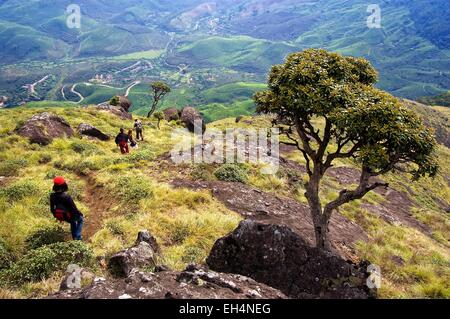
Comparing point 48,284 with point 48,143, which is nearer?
point 48,284

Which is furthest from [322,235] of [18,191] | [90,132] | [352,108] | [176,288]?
[90,132]

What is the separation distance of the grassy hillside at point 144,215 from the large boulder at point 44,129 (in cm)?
116

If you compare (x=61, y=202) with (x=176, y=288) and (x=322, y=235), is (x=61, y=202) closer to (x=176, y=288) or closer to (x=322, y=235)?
(x=176, y=288)

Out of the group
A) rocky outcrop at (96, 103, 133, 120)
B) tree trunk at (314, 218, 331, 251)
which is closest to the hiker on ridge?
tree trunk at (314, 218, 331, 251)

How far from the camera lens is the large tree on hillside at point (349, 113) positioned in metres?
13.0

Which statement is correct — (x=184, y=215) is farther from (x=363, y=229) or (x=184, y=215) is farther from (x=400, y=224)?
(x=400, y=224)

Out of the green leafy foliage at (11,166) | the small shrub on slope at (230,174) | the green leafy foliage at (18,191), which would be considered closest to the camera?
the green leafy foliage at (18,191)

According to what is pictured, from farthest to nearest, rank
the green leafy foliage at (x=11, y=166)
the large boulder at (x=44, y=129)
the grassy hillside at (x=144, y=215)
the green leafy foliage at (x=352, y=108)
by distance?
the large boulder at (x=44, y=129) < the green leafy foliage at (x=11, y=166) < the grassy hillside at (x=144, y=215) < the green leafy foliage at (x=352, y=108)

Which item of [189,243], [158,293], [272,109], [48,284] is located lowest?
[189,243]

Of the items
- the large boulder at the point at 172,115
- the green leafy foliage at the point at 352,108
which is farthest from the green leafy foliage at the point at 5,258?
the large boulder at the point at 172,115

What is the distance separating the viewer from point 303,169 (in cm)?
4150

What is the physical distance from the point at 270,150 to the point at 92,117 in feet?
89.3

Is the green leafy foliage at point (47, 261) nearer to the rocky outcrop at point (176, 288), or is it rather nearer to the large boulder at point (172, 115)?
the rocky outcrop at point (176, 288)

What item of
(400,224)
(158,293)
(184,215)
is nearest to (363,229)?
(400,224)
